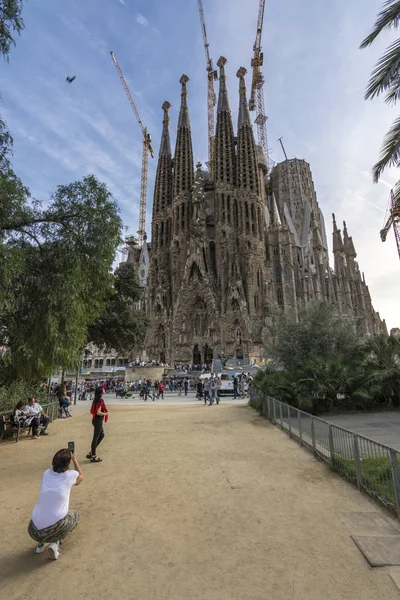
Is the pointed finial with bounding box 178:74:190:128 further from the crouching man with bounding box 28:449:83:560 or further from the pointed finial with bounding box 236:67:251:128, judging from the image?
the crouching man with bounding box 28:449:83:560

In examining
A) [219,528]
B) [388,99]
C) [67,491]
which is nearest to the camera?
[67,491]

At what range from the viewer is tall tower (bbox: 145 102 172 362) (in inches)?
1756

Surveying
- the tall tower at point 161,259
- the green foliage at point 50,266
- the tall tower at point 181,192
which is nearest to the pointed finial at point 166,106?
the tall tower at point 161,259

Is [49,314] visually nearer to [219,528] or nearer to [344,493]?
[219,528]

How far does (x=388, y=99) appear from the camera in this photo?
298 inches

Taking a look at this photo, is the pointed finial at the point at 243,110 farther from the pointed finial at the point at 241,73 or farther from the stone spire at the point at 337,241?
the stone spire at the point at 337,241

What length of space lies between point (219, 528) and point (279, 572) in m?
1.02

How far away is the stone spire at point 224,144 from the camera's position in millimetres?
48688

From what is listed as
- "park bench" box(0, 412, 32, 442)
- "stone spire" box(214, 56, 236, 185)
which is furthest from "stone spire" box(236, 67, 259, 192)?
"park bench" box(0, 412, 32, 442)

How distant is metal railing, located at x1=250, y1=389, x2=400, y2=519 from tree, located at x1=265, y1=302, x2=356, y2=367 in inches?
389

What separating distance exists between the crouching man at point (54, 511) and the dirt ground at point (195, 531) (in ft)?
0.55

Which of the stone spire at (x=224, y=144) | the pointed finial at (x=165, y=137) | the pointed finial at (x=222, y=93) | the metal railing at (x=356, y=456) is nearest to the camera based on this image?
the metal railing at (x=356, y=456)

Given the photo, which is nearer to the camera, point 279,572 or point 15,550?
point 279,572

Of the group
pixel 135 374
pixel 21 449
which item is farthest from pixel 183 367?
pixel 21 449
